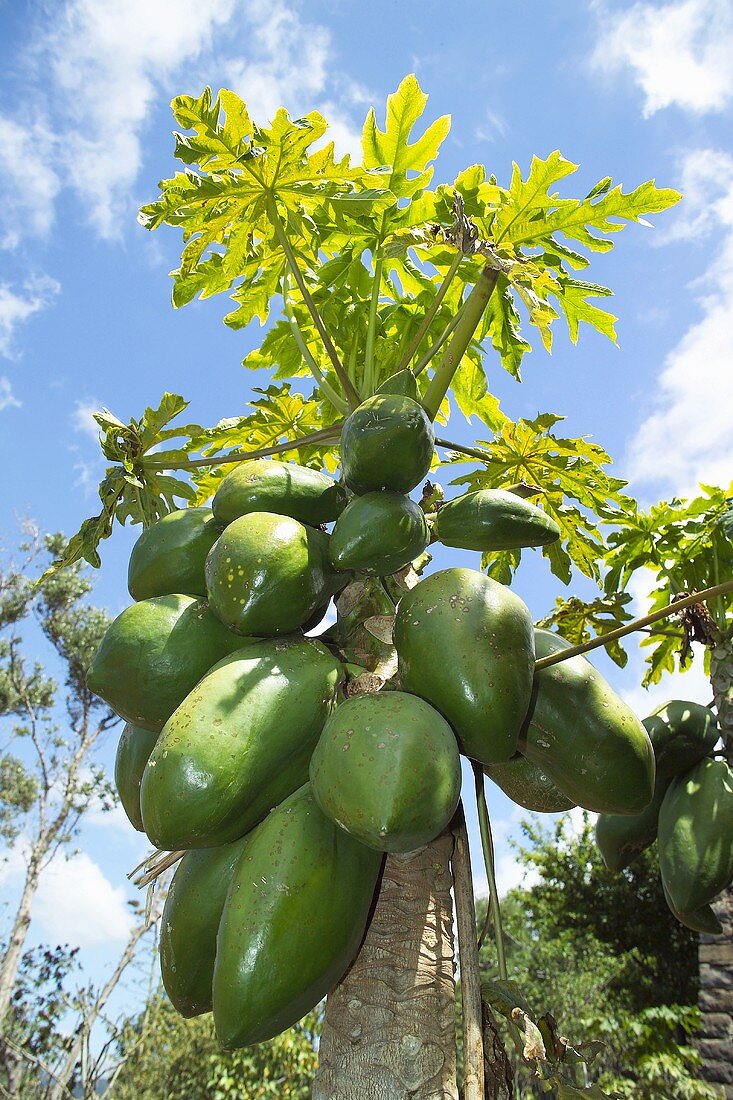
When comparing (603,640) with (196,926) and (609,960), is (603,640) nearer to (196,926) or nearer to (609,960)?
(196,926)

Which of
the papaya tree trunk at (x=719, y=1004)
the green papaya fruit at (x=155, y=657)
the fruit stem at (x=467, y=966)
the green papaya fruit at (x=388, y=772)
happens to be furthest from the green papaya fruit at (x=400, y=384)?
the papaya tree trunk at (x=719, y=1004)

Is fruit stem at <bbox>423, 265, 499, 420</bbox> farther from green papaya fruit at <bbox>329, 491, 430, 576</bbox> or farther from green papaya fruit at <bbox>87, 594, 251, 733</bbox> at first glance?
green papaya fruit at <bbox>87, 594, 251, 733</bbox>

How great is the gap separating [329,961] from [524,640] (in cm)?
55

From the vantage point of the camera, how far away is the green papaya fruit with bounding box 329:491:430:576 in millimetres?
1438

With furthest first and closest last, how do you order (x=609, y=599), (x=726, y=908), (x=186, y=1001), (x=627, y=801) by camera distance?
(x=726, y=908) < (x=609, y=599) < (x=627, y=801) < (x=186, y=1001)

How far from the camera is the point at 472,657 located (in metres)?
1.24

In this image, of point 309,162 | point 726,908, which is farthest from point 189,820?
point 726,908

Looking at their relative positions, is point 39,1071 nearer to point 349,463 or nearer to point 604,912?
point 604,912

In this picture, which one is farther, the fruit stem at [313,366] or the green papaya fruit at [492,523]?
the fruit stem at [313,366]

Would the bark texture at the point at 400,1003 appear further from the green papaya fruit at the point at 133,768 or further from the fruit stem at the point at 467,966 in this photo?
the green papaya fruit at the point at 133,768

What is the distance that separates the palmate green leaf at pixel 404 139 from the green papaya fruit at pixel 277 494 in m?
1.13

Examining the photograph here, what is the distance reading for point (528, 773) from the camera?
1564 mm

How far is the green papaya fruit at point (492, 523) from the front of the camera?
5.12 ft

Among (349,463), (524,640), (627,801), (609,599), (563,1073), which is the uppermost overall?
(609,599)
